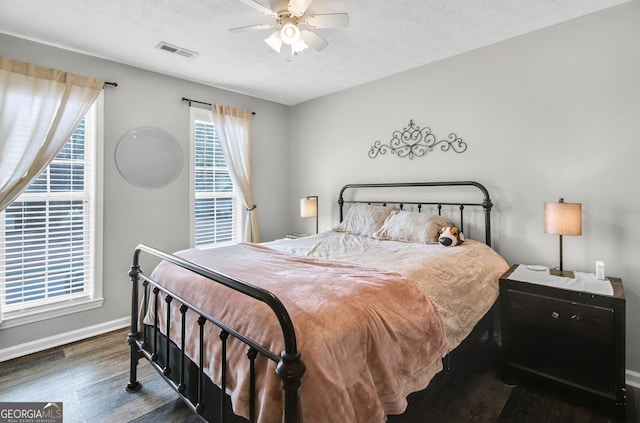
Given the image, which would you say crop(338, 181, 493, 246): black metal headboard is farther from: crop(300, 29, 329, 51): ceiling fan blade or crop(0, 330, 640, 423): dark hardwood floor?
crop(300, 29, 329, 51): ceiling fan blade

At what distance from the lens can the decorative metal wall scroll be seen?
9.84 ft

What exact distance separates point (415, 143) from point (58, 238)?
3.52m

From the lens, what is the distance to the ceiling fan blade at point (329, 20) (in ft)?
6.53

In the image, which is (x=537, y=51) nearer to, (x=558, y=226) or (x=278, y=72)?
(x=558, y=226)

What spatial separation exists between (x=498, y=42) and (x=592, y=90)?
85cm

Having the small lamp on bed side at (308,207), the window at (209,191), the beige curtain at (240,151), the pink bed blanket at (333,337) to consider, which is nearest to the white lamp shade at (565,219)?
the pink bed blanket at (333,337)

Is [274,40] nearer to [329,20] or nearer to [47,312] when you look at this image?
[329,20]

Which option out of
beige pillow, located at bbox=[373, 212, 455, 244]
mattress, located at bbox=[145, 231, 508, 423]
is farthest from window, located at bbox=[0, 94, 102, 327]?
beige pillow, located at bbox=[373, 212, 455, 244]

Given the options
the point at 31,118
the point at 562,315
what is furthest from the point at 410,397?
the point at 31,118

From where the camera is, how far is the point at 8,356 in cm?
252

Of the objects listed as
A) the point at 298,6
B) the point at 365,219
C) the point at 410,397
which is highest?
the point at 298,6

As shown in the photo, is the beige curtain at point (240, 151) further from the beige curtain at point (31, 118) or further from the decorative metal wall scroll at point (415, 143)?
the decorative metal wall scroll at point (415, 143)

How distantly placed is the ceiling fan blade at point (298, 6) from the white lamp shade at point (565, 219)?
83.2 inches

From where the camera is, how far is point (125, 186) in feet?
10.2
